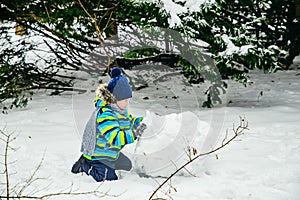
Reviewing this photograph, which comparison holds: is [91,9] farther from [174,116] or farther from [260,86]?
[260,86]

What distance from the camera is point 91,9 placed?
18.8 feet

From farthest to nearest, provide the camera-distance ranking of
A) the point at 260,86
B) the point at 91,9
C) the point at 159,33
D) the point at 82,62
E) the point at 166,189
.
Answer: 1. the point at 82,62
2. the point at 260,86
3. the point at 91,9
4. the point at 159,33
5. the point at 166,189

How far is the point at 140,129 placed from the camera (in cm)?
365

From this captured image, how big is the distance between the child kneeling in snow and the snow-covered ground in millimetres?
136

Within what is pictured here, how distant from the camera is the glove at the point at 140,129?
3648 mm

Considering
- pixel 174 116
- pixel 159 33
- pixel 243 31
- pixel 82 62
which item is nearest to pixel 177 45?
pixel 159 33

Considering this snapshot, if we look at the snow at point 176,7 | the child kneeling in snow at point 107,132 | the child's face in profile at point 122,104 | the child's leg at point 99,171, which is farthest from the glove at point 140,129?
the snow at point 176,7

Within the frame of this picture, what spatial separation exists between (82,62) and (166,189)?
500 cm

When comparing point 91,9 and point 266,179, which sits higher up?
point 91,9

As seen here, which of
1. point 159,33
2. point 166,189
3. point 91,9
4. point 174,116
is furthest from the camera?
point 91,9

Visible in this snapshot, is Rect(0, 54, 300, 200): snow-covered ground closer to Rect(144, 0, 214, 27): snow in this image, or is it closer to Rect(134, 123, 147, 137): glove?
Rect(134, 123, 147, 137): glove

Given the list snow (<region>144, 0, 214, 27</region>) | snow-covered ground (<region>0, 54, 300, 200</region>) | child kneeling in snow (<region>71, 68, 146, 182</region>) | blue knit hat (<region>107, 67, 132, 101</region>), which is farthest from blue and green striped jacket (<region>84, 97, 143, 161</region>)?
snow (<region>144, 0, 214, 27</region>)

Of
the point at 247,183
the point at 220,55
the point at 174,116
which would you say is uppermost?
the point at 220,55

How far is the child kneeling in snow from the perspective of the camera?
11.0 feet
